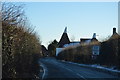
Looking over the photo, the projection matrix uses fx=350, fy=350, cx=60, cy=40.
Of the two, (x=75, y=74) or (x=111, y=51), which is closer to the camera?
(x=75, y=74)

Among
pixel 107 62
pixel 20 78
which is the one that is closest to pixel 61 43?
pixel 107 62

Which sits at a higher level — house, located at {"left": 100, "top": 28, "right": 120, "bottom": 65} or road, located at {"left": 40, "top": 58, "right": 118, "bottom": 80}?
house, located at {"left": 100, "top": 28, "right": 120, "bottom": 65}

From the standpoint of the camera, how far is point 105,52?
42.6m

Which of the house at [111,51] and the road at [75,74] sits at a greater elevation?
the house at [111,51]

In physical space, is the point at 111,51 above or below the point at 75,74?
above

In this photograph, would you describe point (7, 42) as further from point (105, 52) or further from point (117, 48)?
point (105, 52)

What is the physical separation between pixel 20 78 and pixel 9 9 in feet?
10.9

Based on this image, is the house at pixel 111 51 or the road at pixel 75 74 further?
the house at pixel 111 51

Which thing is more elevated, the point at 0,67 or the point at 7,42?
the point at 7,42

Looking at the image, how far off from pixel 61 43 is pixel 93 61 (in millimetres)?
77300

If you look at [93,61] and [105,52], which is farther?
[93,61]

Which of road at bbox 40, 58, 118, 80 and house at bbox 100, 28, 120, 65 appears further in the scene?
house at bbox 100, 28, 120, 65

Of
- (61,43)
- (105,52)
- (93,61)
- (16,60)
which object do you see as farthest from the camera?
(61,43)

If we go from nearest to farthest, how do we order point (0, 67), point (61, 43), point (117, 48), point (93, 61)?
point (0, 67) → point (117, 48) → point (93, 61) → point (61, 43)
